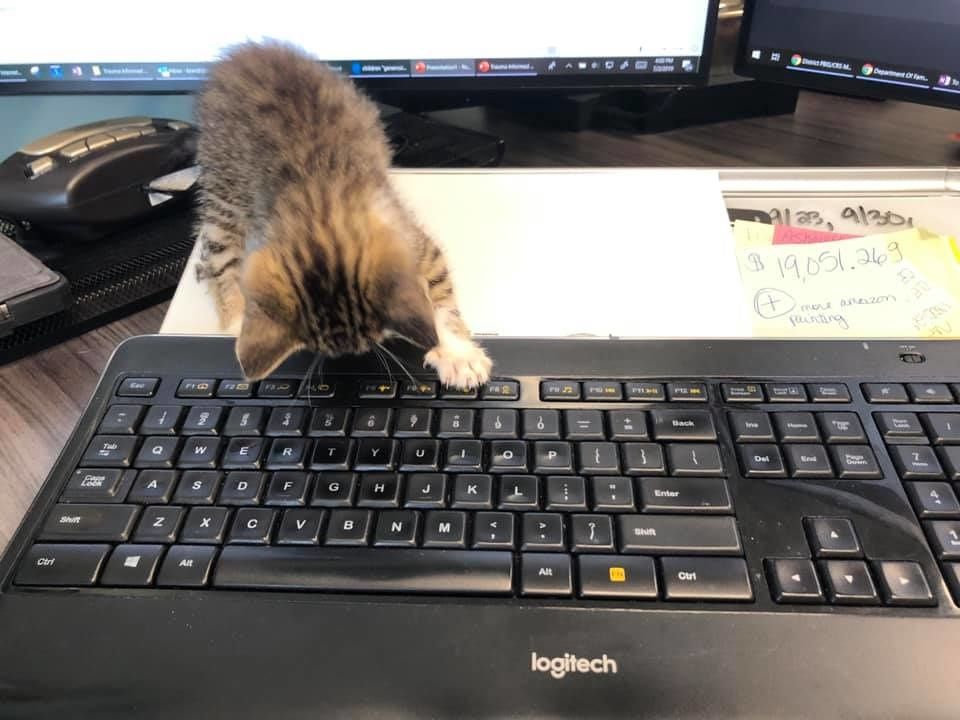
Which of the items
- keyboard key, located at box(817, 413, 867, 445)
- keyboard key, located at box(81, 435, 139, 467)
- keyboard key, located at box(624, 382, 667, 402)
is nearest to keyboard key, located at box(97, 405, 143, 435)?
keyboard key, located at box(81, 435, 139, 467)

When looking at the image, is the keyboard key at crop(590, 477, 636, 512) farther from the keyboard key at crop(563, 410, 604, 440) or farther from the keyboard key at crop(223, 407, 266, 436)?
the keyboard key at crop(223, 407, 266, 436)

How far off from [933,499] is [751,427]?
0.10m

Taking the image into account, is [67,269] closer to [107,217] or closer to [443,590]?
[107,217]

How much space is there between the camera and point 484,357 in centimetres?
47

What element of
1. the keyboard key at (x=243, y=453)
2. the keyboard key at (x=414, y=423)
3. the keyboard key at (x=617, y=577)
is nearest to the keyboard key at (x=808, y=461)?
the keyboard key at (x=617, y=577)

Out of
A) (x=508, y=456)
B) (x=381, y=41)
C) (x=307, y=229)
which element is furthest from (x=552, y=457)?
(x=381, y=41)

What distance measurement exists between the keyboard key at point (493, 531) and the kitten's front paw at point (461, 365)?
11 cm

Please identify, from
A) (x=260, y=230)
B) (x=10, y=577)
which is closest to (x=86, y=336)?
(x=260, y=230)

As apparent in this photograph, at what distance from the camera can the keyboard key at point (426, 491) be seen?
0.39 m

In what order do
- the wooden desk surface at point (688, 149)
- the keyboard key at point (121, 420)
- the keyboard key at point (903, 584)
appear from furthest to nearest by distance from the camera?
1. the wooden desk surface at point (688, 149)
2. the keyboard key at point (121, 420)
3. the keyboard key at point (903, 584)

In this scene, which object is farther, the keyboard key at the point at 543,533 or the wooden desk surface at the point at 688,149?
the wooden desk surface at the point at 688,149

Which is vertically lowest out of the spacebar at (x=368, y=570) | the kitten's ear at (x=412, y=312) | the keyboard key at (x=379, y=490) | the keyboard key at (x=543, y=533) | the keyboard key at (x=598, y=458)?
the spacebar at (x=368, y=570)

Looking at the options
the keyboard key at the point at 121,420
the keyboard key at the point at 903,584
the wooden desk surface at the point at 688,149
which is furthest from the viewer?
the wooden desk surface at the point at 688,149

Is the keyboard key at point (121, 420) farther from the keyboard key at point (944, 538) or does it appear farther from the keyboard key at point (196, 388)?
the keyboard key at point (944, 538)
